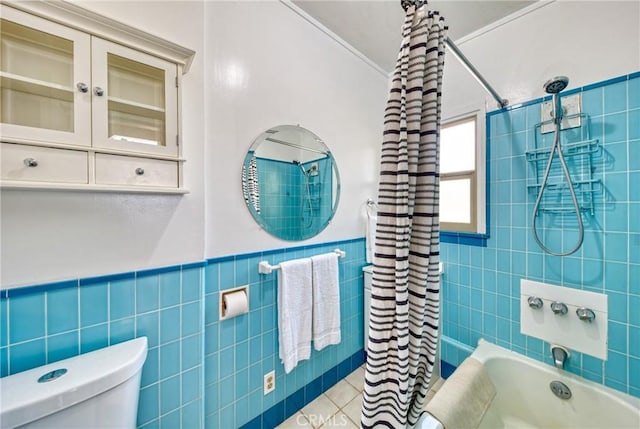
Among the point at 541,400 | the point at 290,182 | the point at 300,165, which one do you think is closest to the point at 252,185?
the point at 290,182

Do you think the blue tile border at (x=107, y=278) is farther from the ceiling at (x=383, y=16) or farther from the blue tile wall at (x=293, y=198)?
the ceiling at (x=383, y=16)

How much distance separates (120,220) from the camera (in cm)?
91

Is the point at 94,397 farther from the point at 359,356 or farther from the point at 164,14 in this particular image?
the point at 359,356

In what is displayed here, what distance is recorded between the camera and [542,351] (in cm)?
142

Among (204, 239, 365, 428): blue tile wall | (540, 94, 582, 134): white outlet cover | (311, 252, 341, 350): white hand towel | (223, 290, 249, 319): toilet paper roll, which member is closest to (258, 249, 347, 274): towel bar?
(204, 239, 365, 428): blue tile wall

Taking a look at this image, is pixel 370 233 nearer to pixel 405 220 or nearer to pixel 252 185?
pixel 252 185

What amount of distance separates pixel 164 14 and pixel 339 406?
7.79ft

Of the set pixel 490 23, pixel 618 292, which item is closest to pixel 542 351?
pixel 618 292

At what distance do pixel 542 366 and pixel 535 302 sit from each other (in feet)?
1.24

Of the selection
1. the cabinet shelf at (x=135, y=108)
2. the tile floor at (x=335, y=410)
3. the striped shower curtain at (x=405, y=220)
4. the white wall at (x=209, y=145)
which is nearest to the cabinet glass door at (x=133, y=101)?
the cabinet shelf at (x=135, y=108)

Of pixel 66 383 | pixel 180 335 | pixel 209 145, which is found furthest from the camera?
pixel 209 145

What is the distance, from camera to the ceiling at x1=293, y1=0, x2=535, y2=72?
1.43m

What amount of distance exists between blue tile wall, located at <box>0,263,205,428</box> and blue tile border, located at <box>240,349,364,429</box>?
44 cm

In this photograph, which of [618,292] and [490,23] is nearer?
[618,292]
